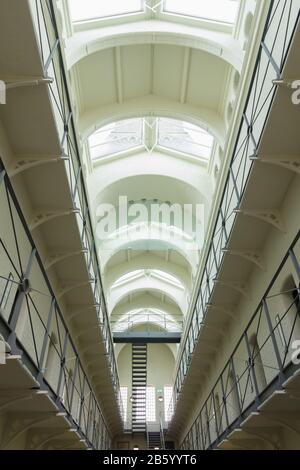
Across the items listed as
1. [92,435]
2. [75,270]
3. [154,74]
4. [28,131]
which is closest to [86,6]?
[154,74]

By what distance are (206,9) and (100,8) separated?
221cm

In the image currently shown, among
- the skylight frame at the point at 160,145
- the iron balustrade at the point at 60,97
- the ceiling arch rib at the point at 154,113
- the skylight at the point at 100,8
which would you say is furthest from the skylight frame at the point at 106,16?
the iron balustrade at the point at 60,97

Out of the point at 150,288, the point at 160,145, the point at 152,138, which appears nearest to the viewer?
the point at 152,138

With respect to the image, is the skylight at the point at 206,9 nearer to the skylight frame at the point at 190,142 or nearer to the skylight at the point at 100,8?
the skylight at the point at 100,8

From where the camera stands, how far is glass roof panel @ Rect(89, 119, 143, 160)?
408 inches

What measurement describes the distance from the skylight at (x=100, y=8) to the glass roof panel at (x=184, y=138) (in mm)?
2902

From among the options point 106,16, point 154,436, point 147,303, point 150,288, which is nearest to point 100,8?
point 106,16

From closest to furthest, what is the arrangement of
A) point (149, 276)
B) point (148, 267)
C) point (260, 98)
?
1. point (260, 98)
2. point (148, 267)
3. point (149, 276)

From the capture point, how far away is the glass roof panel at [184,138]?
33.9 feet

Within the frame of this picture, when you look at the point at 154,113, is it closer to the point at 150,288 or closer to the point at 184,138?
the point at 184,138

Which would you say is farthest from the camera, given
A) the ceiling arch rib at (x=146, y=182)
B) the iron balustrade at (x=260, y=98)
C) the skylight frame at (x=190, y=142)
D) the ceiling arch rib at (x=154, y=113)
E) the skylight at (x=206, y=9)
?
the ceiling arch rib at (x=146, y=182)

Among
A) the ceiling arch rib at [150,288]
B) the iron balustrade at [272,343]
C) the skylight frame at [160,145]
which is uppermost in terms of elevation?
the skylight frame at [160,145]

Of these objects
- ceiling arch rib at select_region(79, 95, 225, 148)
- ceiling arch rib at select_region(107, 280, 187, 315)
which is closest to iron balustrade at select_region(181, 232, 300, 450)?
ceiling arch rib at select_region(79, 95, 225, 148)

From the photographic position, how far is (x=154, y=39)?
7.92 meters
